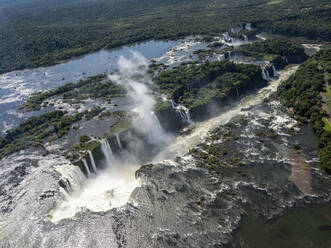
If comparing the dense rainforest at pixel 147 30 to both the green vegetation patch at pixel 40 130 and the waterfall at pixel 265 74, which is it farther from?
the green vegetation patch at pixel 40 130

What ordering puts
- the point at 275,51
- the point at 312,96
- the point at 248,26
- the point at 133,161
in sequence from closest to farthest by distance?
1. the point at 133,161
2. the point at 312,96
3. the point at 275,51
4. the point at 248,26

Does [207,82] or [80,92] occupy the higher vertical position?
[80,92]

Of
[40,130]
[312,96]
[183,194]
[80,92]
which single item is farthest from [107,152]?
[312,96]

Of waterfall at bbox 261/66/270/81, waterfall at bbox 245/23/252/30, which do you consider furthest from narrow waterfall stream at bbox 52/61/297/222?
waterfall at bbox 245/23/252/30

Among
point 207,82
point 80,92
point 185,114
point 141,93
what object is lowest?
point 185,114

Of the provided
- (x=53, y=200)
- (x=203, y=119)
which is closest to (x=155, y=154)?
(x=203, y=119)

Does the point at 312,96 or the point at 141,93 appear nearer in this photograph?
the point at 312,96

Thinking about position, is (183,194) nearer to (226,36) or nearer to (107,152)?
(107,152)
